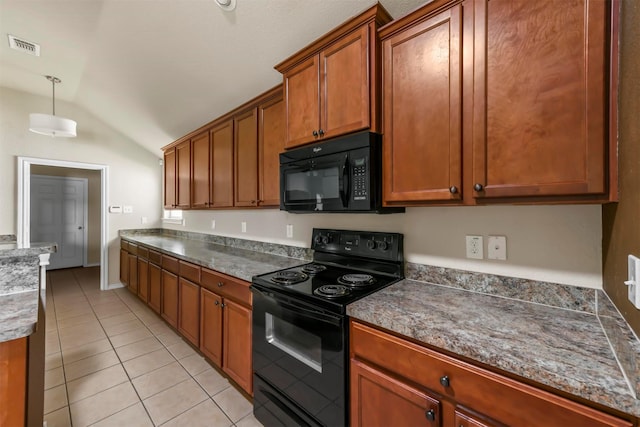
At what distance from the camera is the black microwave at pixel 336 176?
137cm

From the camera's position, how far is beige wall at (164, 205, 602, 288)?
110 centimetres

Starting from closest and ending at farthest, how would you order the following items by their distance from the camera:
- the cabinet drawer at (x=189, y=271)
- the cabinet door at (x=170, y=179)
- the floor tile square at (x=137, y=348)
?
the cabinet drawer at (x=189, y=271) < the floor tile square at (x=137, y=348) < the cabinet door at (x=170, y=179)

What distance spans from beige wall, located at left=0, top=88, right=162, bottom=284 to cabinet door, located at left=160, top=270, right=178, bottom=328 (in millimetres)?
2342

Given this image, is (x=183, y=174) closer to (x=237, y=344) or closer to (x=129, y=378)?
(x=129, y=378)

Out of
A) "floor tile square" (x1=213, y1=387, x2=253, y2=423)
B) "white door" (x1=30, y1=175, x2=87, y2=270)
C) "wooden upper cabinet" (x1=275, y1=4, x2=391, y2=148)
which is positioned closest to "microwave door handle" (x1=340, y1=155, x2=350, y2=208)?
"wooden upper cabinet" (x1=275, y1=4, x2=391, y2=148)

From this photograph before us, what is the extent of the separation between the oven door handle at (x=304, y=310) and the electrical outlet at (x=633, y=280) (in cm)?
91

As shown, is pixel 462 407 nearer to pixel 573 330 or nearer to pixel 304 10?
pixel 573 330

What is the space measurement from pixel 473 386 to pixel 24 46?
15.4 feet

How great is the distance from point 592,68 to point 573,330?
88cm

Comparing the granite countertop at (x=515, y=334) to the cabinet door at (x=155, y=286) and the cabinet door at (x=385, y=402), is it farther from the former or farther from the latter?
the cabinet door at (x=155, y=286)

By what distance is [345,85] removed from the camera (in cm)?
144

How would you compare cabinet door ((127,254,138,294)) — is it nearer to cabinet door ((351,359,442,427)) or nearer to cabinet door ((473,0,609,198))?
cabinet door ((351,359,442,427))

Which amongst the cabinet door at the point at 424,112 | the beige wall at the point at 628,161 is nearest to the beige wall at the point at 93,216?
the cabinet door at the point at 424,112

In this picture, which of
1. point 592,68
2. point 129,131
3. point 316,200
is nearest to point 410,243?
point 316,200
